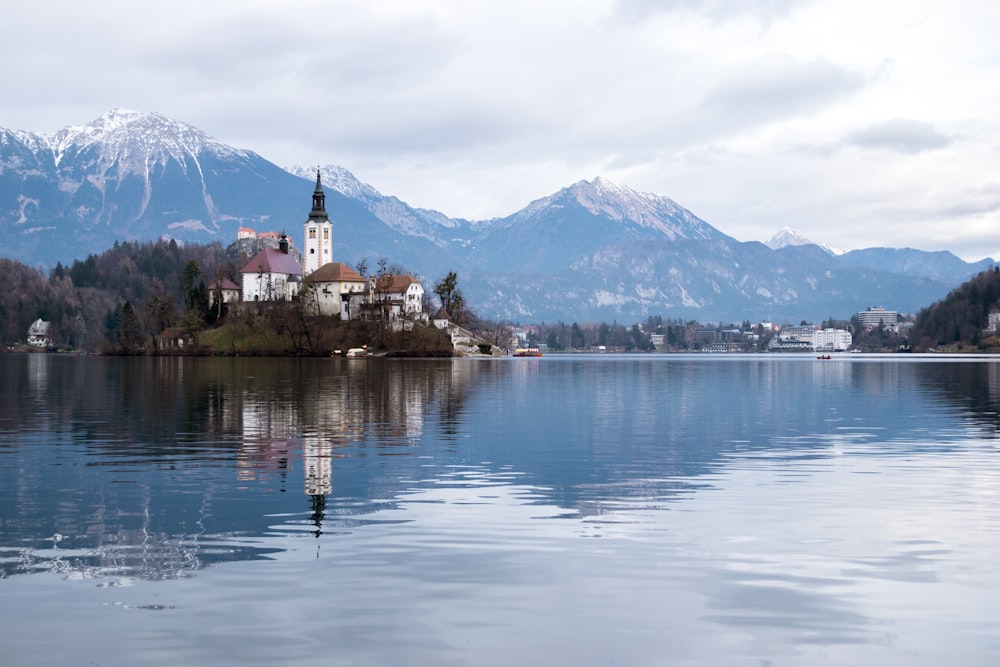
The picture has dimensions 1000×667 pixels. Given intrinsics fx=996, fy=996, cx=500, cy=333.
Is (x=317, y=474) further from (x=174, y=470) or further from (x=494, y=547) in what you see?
(x=494, y=547)

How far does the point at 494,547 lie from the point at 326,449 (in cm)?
1838

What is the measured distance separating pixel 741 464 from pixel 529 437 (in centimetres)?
Answer: 1162

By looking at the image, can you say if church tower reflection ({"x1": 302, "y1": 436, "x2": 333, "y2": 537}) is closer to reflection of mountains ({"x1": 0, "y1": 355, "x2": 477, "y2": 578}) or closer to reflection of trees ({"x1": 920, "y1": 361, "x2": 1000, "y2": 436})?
reflection of mountains ({"x1": 0, "y1": 355, "x2": 477, "y2": 578})

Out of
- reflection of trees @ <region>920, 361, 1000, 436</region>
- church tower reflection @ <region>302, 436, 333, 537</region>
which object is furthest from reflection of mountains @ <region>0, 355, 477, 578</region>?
reflection of trees @ <region>920, 361, 1000, 436</region>

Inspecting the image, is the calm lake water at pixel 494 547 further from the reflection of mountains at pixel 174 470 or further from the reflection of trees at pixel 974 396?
the reflection of trees at pixel 974 396

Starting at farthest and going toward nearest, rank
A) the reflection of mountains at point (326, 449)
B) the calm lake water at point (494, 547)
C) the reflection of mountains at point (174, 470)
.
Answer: the reflection of mountains at point (326, 449)
the reflection of mountains at point (174, 470)
the calm lake water at point (494, 547)

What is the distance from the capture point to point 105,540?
851 inches

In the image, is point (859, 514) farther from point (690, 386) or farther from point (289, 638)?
point (690, 386)

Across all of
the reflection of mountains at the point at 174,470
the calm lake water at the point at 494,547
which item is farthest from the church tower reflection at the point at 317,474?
the calm lake water at the point at 494,547

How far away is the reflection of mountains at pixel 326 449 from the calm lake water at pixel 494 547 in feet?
0.63

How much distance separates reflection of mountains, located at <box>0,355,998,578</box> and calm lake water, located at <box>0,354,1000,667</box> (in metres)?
0.19

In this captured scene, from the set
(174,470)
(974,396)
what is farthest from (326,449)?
(974,396)

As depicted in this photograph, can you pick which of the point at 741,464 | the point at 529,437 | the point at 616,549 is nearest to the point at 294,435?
the point at 529,437

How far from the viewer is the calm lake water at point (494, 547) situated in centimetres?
1491
